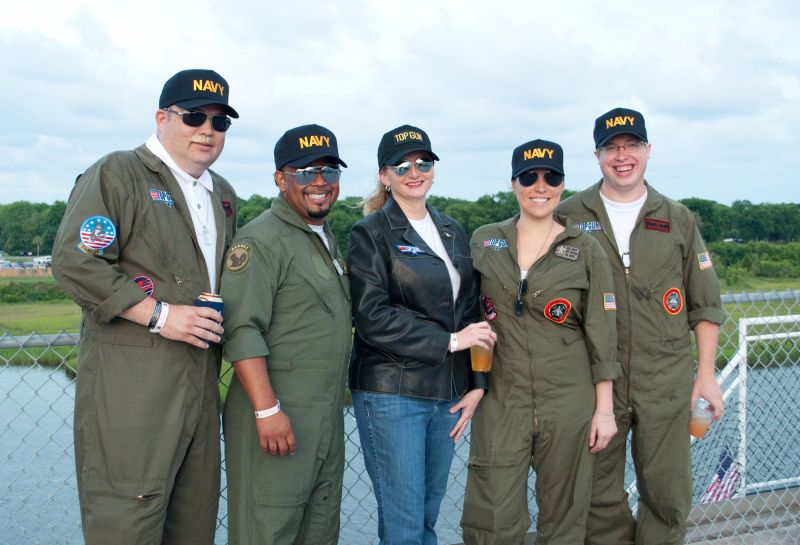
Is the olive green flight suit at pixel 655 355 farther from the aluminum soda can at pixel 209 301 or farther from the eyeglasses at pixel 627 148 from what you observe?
the aluminum soda can at pixel 209 301

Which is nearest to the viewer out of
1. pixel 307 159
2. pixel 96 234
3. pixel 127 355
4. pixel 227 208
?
pixel 96 234

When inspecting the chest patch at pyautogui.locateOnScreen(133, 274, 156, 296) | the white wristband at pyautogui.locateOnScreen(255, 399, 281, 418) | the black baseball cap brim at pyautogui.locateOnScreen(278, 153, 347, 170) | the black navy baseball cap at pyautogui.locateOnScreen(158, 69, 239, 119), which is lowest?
the white wristband at pyautogui.locateOnScreen(255, 399, 281, 418)

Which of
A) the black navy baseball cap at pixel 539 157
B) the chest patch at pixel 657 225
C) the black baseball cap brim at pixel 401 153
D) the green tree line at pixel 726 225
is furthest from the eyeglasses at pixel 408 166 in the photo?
the green tree line at pixel 726 225

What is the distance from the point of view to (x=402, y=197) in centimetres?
335

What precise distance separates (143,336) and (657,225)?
2508mm

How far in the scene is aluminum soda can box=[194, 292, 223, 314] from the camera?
269 centimetres

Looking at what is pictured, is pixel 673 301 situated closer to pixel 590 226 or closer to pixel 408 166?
pixel 590 226

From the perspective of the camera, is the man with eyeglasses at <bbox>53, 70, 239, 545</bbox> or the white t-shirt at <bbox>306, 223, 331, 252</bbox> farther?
the white t-shirt at <bbox>306, 223, 331, 252</bbox>

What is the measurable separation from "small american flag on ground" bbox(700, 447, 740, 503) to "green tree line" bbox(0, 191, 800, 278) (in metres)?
7.64

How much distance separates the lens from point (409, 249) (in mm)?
3186

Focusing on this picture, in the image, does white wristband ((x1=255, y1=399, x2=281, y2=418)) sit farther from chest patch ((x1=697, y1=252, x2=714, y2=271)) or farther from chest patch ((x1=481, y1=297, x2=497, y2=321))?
chest patch ((x1=697, y1=252, x2=714, y2=271))

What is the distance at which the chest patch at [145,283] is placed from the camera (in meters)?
2.71

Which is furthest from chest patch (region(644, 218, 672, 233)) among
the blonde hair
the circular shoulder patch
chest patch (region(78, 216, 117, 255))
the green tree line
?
the green tree line

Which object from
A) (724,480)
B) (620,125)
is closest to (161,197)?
(620,125)
